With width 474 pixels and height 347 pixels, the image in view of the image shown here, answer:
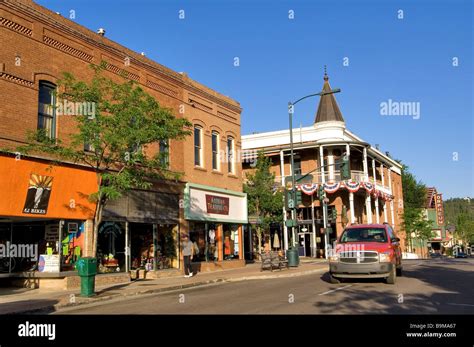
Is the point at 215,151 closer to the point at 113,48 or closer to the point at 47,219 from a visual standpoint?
the point at 113,48

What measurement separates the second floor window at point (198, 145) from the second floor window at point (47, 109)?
29.4 ft


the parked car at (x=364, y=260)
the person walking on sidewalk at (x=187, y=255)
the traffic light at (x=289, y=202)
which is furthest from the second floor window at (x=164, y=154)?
the traffic light at (x=289, y=202)

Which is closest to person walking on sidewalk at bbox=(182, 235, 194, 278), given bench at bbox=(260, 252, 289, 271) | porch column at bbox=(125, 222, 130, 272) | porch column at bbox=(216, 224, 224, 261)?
porch column at bbox=(125, 222, 130, 272)

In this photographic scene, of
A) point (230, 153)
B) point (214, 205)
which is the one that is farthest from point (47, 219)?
point (230, 153)

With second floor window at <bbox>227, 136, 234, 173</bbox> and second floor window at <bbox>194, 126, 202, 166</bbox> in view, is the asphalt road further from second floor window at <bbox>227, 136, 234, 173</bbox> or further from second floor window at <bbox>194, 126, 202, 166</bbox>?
second floor window at <bbox>227, 136, 234, 173</bbox>

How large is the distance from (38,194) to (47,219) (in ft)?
4.43

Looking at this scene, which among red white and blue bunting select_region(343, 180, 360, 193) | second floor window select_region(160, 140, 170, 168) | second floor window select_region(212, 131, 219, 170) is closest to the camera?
second floor window select_region(160, 140, 170, 168)

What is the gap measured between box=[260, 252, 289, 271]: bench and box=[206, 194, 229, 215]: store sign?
400cm

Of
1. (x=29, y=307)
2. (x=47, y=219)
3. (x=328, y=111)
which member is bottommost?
(x=29, y=307)

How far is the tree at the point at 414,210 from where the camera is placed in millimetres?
56031

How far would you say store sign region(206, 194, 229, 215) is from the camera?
25109mm

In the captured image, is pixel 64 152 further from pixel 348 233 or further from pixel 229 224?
pixel 229 224

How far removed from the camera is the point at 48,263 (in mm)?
16656

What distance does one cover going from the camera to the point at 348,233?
51.1 feet
